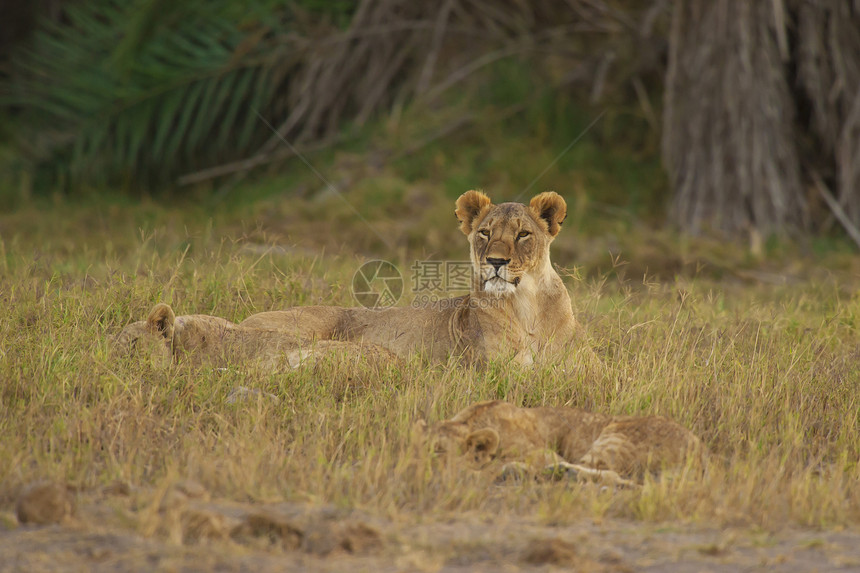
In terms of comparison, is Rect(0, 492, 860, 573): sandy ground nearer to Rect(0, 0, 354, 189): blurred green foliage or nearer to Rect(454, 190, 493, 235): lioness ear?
Rect(454, 190, 493, 235): lioness ear

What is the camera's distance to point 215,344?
227 inches

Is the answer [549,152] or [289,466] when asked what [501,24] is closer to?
[549,152]

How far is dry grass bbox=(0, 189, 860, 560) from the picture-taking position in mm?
4008

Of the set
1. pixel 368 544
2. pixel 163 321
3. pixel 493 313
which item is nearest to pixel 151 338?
pixel 163 321

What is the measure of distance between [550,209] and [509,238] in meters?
0.42

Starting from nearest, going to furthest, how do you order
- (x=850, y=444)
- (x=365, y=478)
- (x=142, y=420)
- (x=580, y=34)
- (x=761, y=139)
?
1. (x=365, y=478)
2. (x=142, y=420)
3. (x=850, y=444)
4. (x=761, y=139)
5. (x=580, y=34)

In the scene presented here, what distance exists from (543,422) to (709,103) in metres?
7.85

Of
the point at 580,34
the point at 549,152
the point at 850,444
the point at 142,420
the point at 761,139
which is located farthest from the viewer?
the point at 580,34

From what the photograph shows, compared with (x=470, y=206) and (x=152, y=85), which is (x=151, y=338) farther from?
(x=152, y=85)

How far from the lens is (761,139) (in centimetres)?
1155

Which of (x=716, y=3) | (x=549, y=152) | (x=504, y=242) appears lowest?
(x=504, y=242)

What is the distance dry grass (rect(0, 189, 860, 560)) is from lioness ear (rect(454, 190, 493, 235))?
99cm

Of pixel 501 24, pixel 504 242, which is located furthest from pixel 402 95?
pixel 504 242

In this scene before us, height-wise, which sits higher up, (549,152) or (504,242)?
(549,152)
